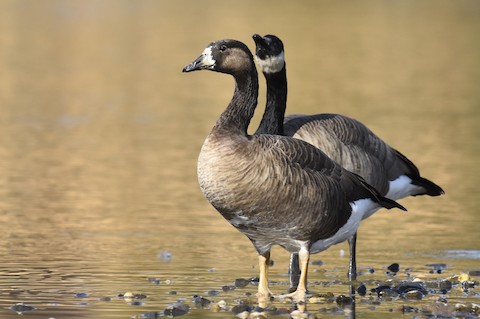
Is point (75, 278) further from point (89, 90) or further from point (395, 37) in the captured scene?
point (395, 37)

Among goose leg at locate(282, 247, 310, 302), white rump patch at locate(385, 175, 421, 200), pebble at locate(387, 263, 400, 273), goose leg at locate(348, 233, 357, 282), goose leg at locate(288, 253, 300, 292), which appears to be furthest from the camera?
white rump patch at locate(385, 175, 421, 200)

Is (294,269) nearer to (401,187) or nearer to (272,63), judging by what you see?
(401,187)

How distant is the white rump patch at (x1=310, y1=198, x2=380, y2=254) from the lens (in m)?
11.4

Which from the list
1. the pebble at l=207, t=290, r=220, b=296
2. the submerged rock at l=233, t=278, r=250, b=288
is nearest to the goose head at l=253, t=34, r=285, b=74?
the submerged rock at l=233, t=278, r=250, b=288

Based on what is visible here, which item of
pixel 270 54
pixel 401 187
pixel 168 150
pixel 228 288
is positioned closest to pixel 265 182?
pixel 228 288

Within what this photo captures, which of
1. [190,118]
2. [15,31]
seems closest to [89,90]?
[190,118]

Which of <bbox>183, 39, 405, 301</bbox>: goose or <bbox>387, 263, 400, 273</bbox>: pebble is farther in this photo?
<bbox>387, 263, 400, 273</bbox>: pebble

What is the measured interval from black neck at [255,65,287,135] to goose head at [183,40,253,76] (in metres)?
1.79

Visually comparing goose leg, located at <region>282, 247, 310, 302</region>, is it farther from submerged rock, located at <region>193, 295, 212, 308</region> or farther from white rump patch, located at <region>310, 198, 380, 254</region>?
submerged rock, located at <region>193, 295, 212, 308</region>

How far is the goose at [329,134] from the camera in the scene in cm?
1276

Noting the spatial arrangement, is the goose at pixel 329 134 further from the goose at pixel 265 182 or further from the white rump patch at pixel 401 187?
the goose at pixel 265 182

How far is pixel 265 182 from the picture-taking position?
10.5 m

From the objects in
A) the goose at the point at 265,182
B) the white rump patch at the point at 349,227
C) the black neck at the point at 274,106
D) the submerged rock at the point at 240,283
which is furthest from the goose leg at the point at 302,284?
the black neck at the point at 274,106

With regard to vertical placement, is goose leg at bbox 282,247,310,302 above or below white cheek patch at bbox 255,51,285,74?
below
